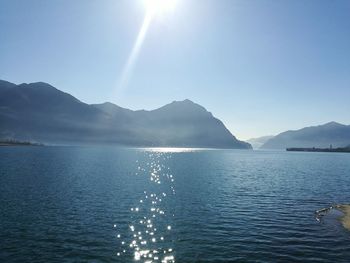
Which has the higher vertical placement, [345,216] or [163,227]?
[345,216]

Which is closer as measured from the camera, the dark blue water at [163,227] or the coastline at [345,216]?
the dark blue water at [163,227]

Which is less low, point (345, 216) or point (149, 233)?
point (345, 216)

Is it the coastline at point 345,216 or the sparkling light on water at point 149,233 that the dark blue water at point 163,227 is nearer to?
the sparkling light on water at point 149,233

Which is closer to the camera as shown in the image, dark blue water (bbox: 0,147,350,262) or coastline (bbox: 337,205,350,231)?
dark blue water (bbox: 0,147,350,262)

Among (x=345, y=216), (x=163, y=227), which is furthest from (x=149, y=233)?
(x=345, y=216)

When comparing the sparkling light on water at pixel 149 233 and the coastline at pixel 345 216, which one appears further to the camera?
the coastline at pixel 345 216

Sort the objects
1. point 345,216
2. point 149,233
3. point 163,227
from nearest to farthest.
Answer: point 149,233
point 163,227
point 345,216

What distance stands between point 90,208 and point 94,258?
24.3 metres

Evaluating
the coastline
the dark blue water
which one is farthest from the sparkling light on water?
the coastline

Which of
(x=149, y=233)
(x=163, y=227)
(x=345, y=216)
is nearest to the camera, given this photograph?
(x=149, y=233)

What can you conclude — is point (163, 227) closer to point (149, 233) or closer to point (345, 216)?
point (149, 233)

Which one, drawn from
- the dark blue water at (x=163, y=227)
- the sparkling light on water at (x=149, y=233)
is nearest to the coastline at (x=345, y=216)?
the dark blue water at (x=163, y=227)

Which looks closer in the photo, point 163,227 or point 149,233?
point 149,233

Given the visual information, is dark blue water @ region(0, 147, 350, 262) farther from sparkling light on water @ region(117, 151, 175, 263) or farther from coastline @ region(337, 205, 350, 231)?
coastline @ region(337, 205, 350, 231)
